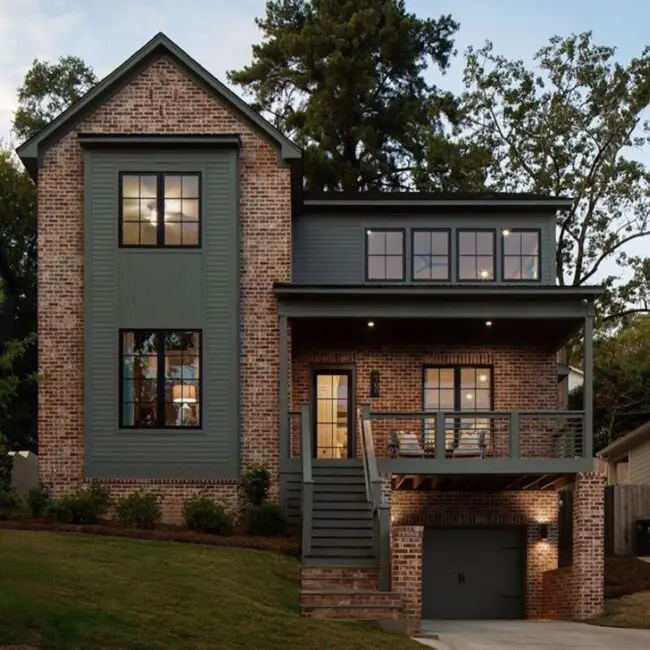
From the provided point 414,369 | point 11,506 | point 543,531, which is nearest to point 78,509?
point 11,506

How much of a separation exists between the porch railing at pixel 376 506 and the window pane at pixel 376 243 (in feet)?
12.6

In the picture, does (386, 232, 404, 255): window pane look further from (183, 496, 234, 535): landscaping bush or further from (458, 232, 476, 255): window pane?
(183, 496, 234, 535): landscaping bush

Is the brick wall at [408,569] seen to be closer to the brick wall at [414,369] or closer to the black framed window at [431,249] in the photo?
the brick wall at [414,369]

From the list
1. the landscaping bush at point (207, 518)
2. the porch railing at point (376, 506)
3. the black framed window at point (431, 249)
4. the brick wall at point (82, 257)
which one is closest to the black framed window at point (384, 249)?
the black framed window at point (431, 249)

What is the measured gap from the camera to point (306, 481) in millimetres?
22344

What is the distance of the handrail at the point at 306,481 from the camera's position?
2164 cm

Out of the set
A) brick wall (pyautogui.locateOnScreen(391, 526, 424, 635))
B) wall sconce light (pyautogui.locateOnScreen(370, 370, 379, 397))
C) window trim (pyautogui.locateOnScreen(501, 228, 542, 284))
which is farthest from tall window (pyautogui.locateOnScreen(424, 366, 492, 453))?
brick wall (pyautogui.locateOnScreen(391, 526, 424, 635))

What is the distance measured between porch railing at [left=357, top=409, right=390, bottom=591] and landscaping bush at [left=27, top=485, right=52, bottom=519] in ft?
19.3

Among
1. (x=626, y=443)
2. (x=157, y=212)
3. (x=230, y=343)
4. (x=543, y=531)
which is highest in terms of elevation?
(x=157, y=212)

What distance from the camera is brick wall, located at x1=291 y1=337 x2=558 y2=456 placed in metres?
26.2

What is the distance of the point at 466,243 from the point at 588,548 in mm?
6985

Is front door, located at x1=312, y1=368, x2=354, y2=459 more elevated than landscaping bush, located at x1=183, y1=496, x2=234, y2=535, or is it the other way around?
front door, located at x1=312, y1=368, x2=354, y2=459

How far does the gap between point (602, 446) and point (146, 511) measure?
2920 centimetres

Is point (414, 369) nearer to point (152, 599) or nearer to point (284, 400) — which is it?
point (284, 400)
